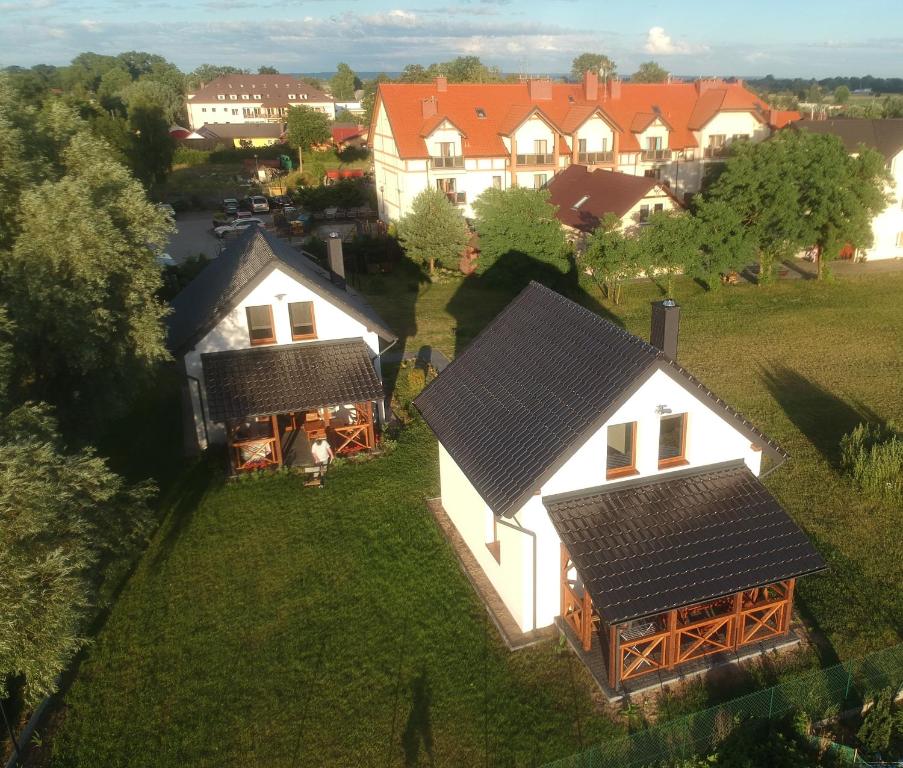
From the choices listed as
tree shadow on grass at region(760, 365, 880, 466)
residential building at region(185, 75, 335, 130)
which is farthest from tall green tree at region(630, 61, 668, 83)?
tree shadow on grass at region(760, 365, 880, 466)

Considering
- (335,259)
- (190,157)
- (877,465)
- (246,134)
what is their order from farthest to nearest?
1. (246,134)
2. (190,157)
3. (335,259)
4. (877,465)

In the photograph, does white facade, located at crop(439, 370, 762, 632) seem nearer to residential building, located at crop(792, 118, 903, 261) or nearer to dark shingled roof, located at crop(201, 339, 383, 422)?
dark shingled roof, located at crop(201, 339, 383, 422)

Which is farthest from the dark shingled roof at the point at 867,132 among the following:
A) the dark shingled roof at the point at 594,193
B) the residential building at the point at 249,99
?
the residential building at the point at 249,99

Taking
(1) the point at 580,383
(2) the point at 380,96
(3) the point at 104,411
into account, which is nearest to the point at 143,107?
(2) the point at 380,96

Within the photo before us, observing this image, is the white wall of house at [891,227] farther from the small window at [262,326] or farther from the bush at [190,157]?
the bush at [190,157]

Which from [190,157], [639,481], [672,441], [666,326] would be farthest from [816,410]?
[190,157]

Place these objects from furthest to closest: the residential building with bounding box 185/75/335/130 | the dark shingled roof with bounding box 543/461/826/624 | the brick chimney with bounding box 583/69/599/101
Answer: the residential building with bounding box 185/75/335/130, the brick chimney with bounding box 583/69/599/101, the dark shingled roof with bounding box 543/461/826/624

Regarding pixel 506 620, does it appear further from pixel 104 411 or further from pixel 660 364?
pixel 104 411

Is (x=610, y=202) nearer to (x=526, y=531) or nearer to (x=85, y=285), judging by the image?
(x=85, y=285)
